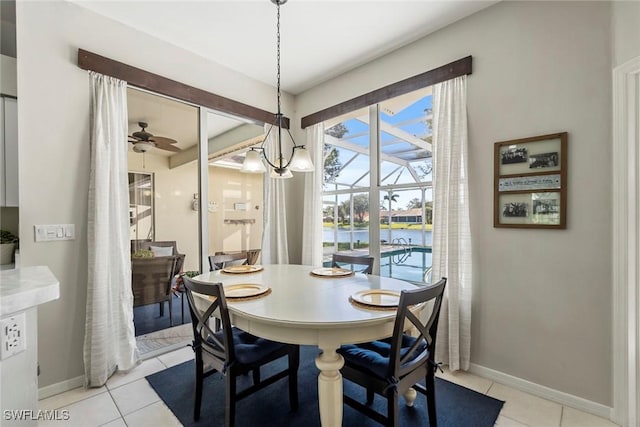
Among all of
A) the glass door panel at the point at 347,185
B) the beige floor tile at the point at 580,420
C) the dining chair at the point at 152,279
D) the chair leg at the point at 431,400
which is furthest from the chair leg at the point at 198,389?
the beige floor tile at the point at 580,420

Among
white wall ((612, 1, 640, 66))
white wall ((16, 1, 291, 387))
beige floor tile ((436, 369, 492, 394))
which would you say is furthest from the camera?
beige floor tile ((436, 369, 492, 394))

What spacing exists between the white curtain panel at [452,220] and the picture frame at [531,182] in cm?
25

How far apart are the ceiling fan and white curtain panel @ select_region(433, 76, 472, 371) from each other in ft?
8.53

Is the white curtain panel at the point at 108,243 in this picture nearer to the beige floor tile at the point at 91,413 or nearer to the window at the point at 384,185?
the beige floor tile at the point at 91,413

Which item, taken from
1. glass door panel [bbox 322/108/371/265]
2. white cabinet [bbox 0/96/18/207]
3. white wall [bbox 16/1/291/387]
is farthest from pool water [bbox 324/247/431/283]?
Answer: white cabinet [bbox 0/96/18/207]

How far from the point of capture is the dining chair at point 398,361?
138 centimetres

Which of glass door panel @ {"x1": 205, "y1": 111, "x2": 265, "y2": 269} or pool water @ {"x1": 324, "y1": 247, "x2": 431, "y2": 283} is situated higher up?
glass door panel @ {"x1": 205, "y1": 111, "x2": 265, "y2": 269}

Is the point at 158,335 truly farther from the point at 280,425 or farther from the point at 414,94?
the point at 414,94

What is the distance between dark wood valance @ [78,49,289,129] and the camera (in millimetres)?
2275

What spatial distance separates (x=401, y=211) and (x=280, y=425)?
211 cm

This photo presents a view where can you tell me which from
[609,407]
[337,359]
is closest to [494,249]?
[609,407]

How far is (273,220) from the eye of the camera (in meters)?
3.67

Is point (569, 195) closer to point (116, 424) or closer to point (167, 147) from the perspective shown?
point (116, 424)

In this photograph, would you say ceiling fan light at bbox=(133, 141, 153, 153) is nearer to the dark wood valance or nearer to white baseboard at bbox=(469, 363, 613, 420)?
the dark wood valance
